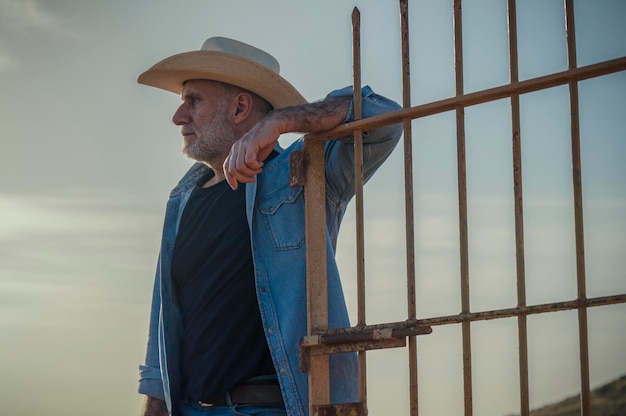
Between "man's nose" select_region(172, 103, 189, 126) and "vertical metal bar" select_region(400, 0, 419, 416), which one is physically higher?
"man's nose" select_region(172, 103, 189, 126)

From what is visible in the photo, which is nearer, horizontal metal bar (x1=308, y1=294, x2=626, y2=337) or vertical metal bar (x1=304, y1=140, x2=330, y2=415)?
horizontal metal bar (x1=308, y1=294, x2=626, y2=337)

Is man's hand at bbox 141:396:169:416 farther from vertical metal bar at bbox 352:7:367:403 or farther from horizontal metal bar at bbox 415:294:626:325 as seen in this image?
horizontal metal bar at bbox 415:294:626:325

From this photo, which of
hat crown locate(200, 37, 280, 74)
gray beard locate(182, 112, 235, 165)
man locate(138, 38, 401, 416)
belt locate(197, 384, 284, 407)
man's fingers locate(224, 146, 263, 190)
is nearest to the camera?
man's fingers locate(224, 146, 263, 190)

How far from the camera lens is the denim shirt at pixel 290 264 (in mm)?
5445

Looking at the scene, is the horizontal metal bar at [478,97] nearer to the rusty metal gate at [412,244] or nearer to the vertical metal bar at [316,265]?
the rusty metal gate at [412,244]

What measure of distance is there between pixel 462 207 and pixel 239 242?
145 centimetres

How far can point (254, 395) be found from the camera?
5.71 m

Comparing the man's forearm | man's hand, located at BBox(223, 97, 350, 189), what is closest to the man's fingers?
man's hand, located at BBox(223, 97, 350, 189)

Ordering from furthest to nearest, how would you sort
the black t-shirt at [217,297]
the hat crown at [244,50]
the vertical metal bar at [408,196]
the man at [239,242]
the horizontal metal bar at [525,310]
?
the hat crown at [244,50], the black t-shirt at [217,297], the man at [239,242], the vertical metal bar at [408,196], the horizontal metal bar at [525,310]

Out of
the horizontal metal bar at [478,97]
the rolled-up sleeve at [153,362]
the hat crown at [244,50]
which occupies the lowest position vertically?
the rolled-up sleeve at [153,362]

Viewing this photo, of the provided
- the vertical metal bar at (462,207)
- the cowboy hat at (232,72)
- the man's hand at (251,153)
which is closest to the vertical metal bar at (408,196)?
the vertical metal bar at (462,207)

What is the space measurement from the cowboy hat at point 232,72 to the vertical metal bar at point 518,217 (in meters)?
1.80

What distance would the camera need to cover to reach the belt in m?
5.68

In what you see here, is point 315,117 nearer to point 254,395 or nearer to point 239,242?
point 239,242
